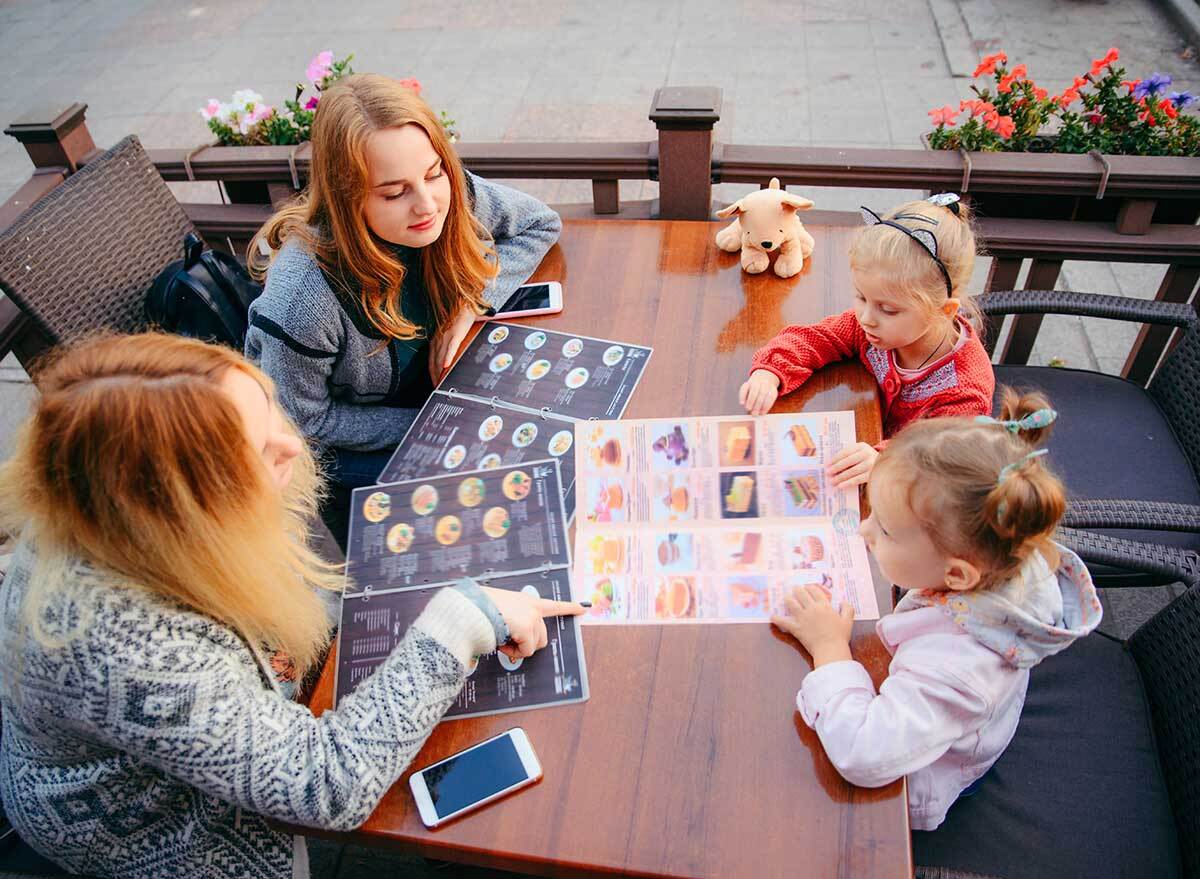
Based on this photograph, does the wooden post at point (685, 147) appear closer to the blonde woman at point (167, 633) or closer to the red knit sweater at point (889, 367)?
the red knit sweater at point (889, 367)

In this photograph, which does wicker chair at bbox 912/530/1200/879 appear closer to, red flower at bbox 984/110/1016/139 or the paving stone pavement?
red flower at bbox 984/110/1016/139

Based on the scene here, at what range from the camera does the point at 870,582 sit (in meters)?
1.49

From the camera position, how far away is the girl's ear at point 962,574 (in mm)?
1313

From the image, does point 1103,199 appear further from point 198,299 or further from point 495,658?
point 198,299

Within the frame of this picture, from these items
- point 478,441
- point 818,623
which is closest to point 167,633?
point 478,441

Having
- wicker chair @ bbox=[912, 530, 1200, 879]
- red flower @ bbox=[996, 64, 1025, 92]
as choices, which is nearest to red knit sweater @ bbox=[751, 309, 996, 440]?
wicker chair @ bbox=[912, 530, 1200, 879]

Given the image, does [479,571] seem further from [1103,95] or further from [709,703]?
[1103,95]

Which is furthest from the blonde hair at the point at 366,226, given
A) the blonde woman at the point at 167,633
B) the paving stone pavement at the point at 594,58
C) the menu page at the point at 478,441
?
the paving stone pavement at the point at 594,58

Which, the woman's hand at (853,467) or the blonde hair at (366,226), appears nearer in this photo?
the woman's hand at (853,467)

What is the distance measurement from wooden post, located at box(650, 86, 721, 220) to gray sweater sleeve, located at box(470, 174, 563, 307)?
1.27 feet

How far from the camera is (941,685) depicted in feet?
4.22

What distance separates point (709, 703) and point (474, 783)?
0.38 metres

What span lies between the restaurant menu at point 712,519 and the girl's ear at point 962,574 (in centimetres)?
15

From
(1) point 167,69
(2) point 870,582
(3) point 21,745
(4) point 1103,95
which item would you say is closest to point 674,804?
(2) point 870,582
